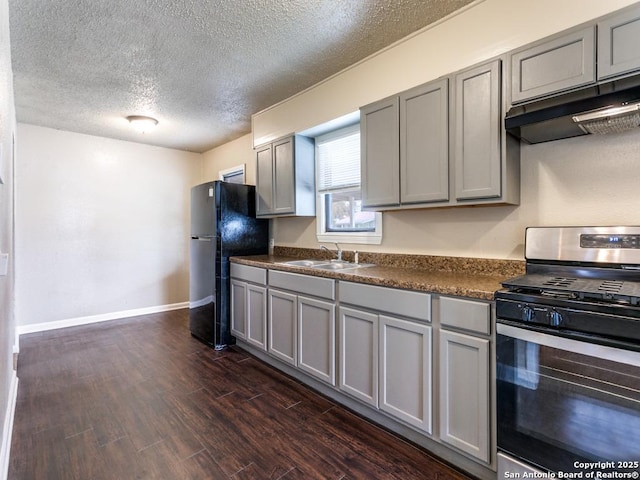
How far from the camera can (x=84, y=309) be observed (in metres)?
4.44

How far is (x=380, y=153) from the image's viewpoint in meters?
2.38

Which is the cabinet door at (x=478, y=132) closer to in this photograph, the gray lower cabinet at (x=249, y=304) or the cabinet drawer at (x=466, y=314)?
the cabinet drawer at (x=466, y=314)

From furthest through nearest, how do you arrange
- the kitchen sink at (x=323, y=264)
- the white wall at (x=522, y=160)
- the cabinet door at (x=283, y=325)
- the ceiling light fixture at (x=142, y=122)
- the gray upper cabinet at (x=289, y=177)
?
the ceiling light fixture at (x=142, y=122), the gray upper cabinet at (x=289, y=177), the kitchen sink at (x=323, y=264), the cabinet door at (x=283, y=325), the white wall at (x=522, y=160)

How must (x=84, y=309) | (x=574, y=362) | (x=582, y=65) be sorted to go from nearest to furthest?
(x=574, y=362), (x=582, y=65), (x=84, y=309)

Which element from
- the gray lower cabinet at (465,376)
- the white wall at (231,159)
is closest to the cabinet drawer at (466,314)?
the gray lower cabinet at (465,376)

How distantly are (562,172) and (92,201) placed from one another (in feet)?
16.8

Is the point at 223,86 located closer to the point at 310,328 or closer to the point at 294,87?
the point at 294,87

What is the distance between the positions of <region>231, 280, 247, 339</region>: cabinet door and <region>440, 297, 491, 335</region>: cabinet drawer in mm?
2097

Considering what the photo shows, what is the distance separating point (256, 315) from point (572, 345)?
2429 mm

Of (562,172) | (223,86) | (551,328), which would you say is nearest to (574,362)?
(551,328)

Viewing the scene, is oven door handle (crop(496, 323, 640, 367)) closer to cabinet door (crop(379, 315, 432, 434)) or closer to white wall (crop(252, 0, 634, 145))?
cabinet door (crop(379, 315, 432, 434))

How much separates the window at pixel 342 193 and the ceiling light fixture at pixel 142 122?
6.70 feet

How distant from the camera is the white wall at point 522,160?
1.65 meters
